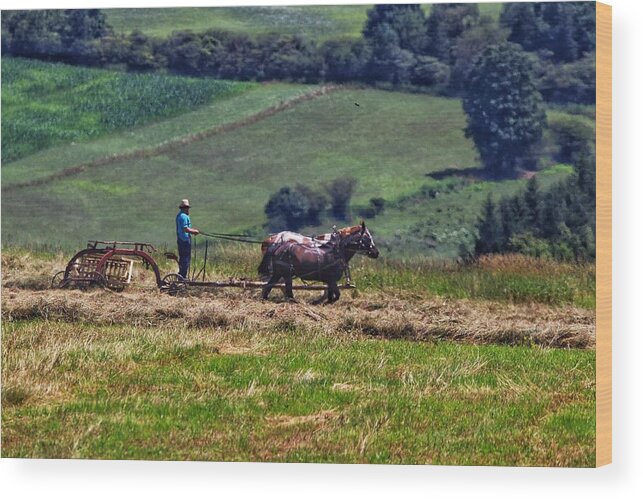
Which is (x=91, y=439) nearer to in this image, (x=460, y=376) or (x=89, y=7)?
(x=460, y=376)

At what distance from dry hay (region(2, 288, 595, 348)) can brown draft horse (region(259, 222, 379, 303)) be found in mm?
299

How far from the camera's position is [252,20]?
20.0m

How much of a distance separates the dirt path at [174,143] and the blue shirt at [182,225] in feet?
3.44

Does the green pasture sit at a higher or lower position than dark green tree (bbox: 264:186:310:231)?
higher

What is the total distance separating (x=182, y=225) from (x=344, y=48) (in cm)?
322

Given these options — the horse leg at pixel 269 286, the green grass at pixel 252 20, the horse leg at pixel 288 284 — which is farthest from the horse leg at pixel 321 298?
the green grass at pixel 252 20

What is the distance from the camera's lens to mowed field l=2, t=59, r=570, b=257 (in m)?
20.3

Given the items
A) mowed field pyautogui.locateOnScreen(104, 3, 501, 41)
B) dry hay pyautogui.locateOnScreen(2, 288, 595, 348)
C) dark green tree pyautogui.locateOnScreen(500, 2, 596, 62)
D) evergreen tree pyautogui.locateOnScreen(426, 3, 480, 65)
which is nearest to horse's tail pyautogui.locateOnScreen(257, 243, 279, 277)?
dry hay pyautogui.locateOnScreen(2, 288, 595, 348)

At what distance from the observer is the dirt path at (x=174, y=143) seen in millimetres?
20625

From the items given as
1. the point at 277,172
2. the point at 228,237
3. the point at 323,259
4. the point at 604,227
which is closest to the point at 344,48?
the point at 277,172

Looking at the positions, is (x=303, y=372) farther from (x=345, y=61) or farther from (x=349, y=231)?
(x=345, y=61)

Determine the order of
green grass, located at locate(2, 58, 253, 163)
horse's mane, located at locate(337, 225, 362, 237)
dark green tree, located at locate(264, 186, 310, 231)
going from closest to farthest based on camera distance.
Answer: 1. horse's mane, located at locate(337, 225, 362, 237)
2. dark green tree, located at locate(264, 186, 310, 231)
3. green grass, located at locate(2, 58, 253, 163)

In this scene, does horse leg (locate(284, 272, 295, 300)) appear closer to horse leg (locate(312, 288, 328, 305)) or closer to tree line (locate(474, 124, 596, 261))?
horse leg (locate(312, 288, 328, 305))

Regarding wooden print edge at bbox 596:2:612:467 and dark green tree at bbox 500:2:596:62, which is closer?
wooden print edge at bbox 596:2:612:467
